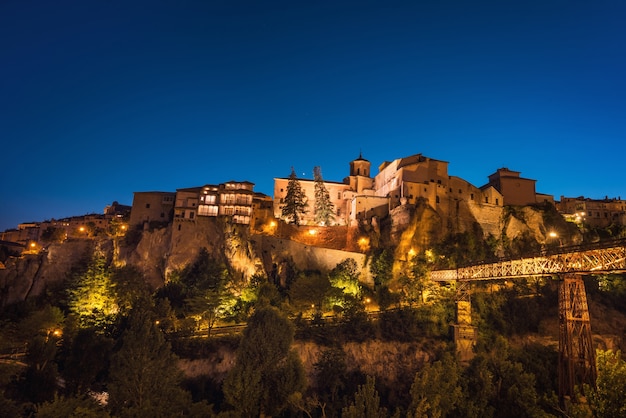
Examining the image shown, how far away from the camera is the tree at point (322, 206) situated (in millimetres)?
65438

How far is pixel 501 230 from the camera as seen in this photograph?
60.1 m

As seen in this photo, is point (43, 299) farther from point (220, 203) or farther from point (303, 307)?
point (303, 307)

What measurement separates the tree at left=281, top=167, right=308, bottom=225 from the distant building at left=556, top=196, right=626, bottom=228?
45842mm

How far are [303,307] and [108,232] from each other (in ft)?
127

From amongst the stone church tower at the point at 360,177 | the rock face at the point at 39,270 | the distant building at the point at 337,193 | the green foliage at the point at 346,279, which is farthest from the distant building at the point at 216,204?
the stone church tower at the point at 360,177

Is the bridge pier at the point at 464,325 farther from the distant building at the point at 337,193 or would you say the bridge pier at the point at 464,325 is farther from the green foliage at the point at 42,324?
the green foliage at the point at 42,324

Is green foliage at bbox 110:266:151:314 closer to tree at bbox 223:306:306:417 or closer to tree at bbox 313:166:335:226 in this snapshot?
tree at bbox 223:306:306:417

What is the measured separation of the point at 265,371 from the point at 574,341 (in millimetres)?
18234

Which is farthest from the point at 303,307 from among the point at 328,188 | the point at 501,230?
the point at 501,230

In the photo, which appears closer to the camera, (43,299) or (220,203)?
(43,299)

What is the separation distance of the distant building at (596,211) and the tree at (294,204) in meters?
45.8

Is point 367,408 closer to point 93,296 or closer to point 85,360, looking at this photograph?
point 85,360

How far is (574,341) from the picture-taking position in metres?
21.2

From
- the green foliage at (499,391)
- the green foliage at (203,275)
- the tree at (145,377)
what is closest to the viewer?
the tree at (145,377)
